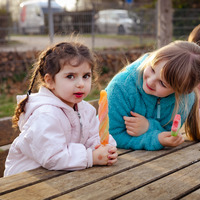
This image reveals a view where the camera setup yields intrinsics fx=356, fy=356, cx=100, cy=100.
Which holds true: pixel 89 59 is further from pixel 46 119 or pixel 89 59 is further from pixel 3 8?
pixel 3 8

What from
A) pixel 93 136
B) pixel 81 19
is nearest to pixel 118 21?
pixel 81 19

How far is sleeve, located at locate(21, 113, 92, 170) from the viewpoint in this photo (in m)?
1.75

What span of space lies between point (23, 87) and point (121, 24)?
4.10 meters

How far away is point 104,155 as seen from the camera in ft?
6.05

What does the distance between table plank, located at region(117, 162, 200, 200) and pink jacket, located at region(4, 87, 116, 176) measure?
1.21 feet

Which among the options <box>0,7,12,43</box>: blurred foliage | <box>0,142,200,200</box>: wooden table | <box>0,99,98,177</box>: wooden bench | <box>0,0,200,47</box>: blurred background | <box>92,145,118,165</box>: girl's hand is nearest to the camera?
<box>0,142,200,200</box>: wooden table

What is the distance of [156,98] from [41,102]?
2.62ft

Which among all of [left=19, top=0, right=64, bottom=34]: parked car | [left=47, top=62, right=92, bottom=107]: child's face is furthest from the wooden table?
[left=19, top=0, right=64, bottom=34]: parked car

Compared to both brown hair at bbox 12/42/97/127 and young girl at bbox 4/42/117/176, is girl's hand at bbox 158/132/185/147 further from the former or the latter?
brown hair at bbox 12/42/97/127

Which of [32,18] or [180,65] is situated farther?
[32,18]

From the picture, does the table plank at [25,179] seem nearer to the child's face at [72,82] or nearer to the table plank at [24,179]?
the table plank at [24,179]

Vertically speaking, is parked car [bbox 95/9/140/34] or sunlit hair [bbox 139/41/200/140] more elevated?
parked car [bbox 95/9/140/34]

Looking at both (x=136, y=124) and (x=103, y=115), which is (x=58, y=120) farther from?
(x=136, y=124)

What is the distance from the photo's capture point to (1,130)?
2.43 metres
